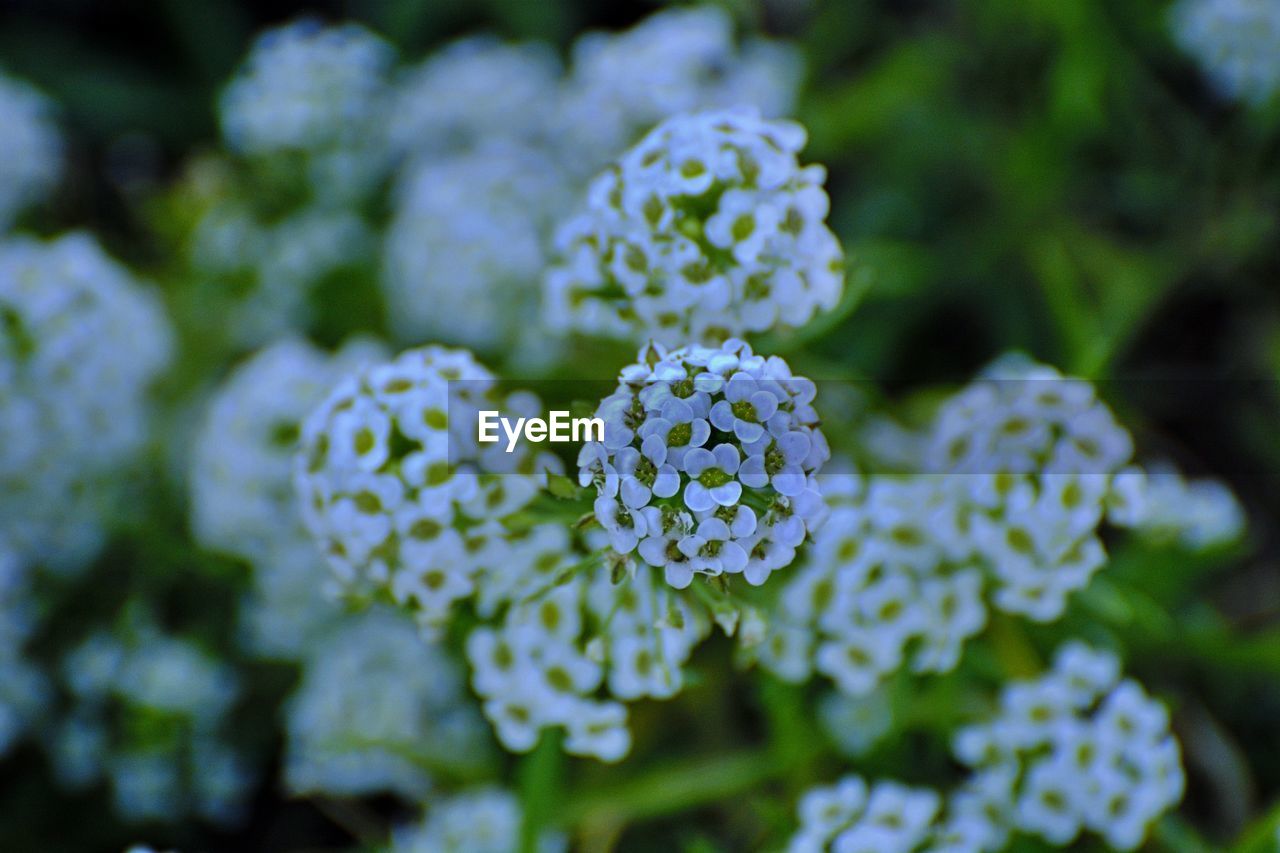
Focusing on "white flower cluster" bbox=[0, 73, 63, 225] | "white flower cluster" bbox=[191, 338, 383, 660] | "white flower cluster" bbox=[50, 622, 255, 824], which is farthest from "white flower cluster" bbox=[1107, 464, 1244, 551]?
"white flower cluster" bbox=[0, 73, 63, 225]

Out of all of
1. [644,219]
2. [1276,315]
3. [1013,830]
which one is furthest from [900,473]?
[1276,315]

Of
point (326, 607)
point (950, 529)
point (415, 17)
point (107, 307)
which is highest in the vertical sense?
point (415, 17)

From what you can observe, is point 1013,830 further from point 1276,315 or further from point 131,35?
point 131,35

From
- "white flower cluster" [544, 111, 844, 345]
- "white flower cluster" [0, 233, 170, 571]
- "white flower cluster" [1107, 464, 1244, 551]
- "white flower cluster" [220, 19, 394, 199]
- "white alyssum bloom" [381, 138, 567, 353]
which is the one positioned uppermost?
"white flower cluster" [220, 19, 394, 199]

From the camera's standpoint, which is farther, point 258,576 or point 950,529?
point 258,576

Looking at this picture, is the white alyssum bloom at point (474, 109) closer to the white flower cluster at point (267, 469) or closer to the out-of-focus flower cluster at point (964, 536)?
the white flower cluster at point (267, 469)

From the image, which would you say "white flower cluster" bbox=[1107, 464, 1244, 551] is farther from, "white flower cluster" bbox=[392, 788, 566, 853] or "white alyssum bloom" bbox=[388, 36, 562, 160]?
"white alyssum bloom" bbox=[388, 36, 562, 160]

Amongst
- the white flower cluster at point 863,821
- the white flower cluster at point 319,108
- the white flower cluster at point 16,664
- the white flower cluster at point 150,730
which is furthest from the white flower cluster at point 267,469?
the white flower cluster at point 863,821
